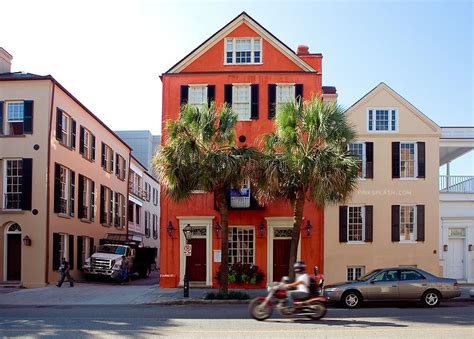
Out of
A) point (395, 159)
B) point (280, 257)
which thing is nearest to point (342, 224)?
point (280, 257)

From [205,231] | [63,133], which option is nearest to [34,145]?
[63,133]

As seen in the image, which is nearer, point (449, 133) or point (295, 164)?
point (295, 164)

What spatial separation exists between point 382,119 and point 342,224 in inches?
→ 200

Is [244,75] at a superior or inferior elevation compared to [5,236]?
superior

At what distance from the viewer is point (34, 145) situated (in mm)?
28438

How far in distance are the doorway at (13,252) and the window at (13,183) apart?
1.02m

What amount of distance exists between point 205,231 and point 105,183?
46.7ft

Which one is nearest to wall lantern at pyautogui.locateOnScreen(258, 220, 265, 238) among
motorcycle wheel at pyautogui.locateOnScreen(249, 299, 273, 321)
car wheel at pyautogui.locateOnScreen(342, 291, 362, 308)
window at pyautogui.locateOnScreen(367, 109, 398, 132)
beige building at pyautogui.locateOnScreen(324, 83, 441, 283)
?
beige building at pyautogui.locateOnScreen(324, 83, 441, 283)

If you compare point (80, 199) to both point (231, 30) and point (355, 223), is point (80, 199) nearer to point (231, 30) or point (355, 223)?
point (231, 30)

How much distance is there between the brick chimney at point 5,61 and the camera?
30.9 m

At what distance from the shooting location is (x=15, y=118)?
28.8m

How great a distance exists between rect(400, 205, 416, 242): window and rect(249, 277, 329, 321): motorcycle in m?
13.1

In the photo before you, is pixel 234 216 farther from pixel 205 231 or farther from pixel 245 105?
pixel 245 105

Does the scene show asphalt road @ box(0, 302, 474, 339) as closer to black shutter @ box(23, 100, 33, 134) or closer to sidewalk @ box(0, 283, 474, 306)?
sidewalk @ box(0, 283, 474, 306)
